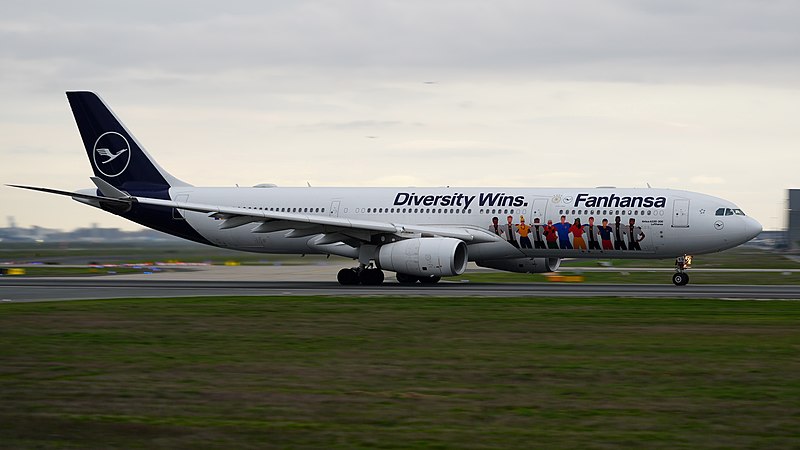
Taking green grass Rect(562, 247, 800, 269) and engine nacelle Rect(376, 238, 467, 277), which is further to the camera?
green grass Rect(562, 247, 800, 269)

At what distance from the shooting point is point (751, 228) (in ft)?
127

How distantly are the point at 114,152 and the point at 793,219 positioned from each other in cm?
9128

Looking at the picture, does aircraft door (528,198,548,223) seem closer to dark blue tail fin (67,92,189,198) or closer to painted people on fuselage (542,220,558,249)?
painted people on fuselage (542,220,558,249)

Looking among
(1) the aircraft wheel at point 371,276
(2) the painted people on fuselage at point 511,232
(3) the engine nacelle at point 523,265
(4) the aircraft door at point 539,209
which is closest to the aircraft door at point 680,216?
(4) the aircraft door at point 539,209

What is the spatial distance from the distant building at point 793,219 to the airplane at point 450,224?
8330cm

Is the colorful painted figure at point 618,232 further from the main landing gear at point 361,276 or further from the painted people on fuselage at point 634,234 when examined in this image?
the main landing gear at point 361,276

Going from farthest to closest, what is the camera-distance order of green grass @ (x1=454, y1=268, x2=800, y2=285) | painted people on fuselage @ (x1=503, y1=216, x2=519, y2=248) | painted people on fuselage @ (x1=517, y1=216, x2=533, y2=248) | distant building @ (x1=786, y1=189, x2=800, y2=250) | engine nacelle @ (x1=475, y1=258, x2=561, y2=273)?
1. distant building @ (x1=786, y1=189, x2=800, y2=250)
2. green grass @ (x1=454, y1=268, x2=800, y2=285)
3. engine nacelle @ (x1=475, y1=258, x2=561, y2=273)
4. painted people on fuselage @ (x1=503, y1=216, x2=519, y2=248)
5. painted people on fuselage @ (x1=517, y1=216, x2=533, y2=248)

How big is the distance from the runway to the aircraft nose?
77.9 inches

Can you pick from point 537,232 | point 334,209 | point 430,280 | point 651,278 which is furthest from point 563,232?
point 334,209

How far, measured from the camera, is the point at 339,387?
44.9 ft

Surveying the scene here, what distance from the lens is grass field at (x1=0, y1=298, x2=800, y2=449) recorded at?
10.7 m

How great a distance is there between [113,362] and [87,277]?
32.5 m

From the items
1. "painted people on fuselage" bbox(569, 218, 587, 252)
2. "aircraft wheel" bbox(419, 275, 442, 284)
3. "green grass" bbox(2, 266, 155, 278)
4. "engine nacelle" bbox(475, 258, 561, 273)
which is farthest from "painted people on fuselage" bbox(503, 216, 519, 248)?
"green grass" bbox(2, 266, 155, 278)

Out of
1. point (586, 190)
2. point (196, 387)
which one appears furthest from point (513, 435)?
point (586, 190)
